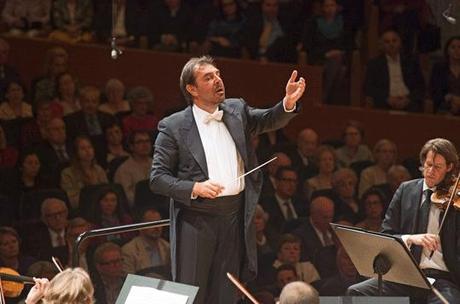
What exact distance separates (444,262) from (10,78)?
4.15m

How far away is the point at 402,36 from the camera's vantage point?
10.6 m

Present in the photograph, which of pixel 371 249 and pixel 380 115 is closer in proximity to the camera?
pixel 371 249

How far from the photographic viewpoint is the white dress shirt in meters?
5.48

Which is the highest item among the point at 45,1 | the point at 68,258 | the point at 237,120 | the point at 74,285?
→ the point at 45,1

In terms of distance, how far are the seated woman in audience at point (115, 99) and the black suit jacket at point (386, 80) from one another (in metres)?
2.28

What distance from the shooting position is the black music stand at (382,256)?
5.50 meters

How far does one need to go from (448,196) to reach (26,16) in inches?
197

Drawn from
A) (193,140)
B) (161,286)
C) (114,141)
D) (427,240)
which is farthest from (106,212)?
(161,286)

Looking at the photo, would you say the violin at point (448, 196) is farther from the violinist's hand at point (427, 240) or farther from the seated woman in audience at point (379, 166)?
the seated woman in audience at point (379, 166)

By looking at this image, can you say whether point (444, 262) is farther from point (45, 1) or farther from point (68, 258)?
point (45, 1)

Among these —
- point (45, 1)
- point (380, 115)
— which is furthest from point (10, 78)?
point (380, 115)

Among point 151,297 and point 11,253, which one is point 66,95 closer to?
point 11,253

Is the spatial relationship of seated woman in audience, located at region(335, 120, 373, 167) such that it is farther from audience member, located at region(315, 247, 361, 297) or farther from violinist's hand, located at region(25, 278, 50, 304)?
violinist's hand, located at region(25, 278, 50, 304)

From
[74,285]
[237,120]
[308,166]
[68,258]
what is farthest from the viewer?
[308,166]
